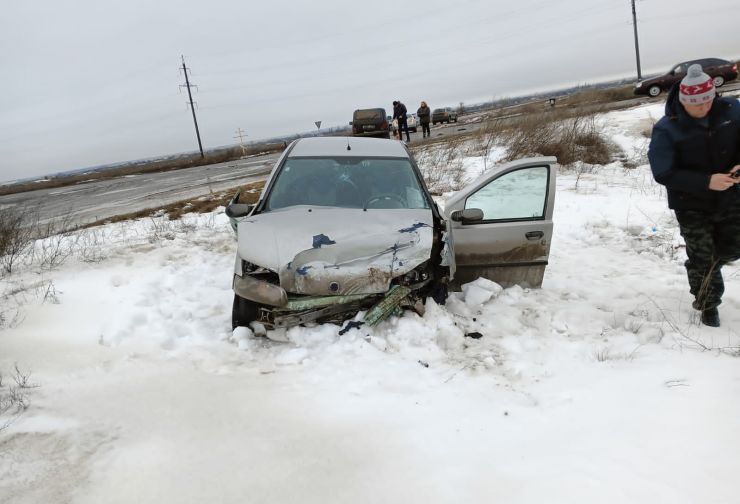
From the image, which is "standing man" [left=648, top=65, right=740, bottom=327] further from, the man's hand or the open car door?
the open car door

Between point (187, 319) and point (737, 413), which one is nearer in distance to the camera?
point (737, 413)

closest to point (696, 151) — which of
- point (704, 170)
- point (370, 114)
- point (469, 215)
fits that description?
point (704, 170)

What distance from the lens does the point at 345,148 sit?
470 cm

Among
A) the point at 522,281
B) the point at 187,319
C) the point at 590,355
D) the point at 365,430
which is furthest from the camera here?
the point at 522,281

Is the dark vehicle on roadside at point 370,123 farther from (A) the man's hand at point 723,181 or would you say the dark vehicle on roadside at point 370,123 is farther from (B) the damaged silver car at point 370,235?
(A) the man's hand at point 723,181

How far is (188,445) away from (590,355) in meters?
2.66

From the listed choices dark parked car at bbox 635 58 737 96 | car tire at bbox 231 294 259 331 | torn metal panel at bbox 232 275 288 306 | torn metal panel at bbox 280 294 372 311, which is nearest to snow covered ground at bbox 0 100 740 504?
car tire at bbox 231 294 259 331

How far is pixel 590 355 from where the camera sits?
3008mm

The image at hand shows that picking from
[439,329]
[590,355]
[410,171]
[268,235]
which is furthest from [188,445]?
[410,171]

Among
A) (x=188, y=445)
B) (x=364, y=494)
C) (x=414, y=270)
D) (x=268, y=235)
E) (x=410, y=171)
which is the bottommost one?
(x=364, y=494)

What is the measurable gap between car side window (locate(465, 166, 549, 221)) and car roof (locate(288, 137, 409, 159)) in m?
1.00

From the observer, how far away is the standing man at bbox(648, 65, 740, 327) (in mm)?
2910

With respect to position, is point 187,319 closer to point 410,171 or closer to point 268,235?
point 268,235

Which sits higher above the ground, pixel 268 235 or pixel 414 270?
pixel 268 235
